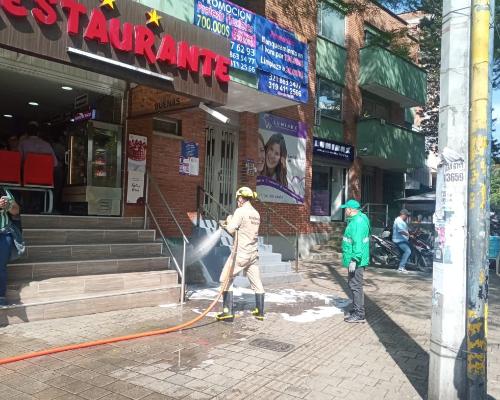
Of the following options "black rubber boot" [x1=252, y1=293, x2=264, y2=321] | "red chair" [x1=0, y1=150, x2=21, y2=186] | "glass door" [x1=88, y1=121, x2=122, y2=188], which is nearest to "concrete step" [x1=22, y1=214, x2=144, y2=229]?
"glass door" [x1=88, y1=121, x2=122, y2=188]

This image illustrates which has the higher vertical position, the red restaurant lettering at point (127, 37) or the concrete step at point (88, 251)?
the red restaurant lettering at point (127, 37)

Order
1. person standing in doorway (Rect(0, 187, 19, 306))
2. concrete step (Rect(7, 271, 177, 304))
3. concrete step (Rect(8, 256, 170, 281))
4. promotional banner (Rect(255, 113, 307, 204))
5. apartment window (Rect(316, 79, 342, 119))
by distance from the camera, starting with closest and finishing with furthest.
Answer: person standing in doorway (Rect(0, 187, 19, 306))
concrete step (Rect(7, 271, 177, 304))
concrete step (Rect(8, 256, 170, 281))
promotional banner (Rect(255, 113, 307, 204))
apartment window (Rect(316, 79, 342, 119))

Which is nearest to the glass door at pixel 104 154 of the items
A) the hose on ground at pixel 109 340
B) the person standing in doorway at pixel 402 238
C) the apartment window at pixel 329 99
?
the hose on ground at pixel 109 340

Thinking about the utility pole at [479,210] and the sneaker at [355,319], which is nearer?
the utility pole at [479,210]

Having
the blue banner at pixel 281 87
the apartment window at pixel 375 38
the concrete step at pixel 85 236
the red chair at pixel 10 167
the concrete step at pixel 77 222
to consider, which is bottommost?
the concrete step at pixel 85 236

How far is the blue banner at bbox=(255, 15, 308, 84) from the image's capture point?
35.7ft

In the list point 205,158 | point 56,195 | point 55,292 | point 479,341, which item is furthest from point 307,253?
point 479,341

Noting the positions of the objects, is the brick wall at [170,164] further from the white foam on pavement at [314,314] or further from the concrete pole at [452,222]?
the concrete pole at [452,222]

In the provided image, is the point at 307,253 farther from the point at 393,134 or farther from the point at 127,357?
the point at 127,357

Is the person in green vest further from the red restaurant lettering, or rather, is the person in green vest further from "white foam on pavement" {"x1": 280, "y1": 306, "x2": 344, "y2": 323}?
the red restaurant lettering

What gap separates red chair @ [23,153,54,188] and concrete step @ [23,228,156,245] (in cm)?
166

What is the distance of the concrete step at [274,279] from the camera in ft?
30.5

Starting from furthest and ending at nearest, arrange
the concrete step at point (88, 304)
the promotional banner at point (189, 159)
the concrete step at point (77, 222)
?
the promotional banner at point (189, 159) < the concrete step at point (77, 222) < the concrete step at point (88, 304)

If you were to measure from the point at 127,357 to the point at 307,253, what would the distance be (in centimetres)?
1053
